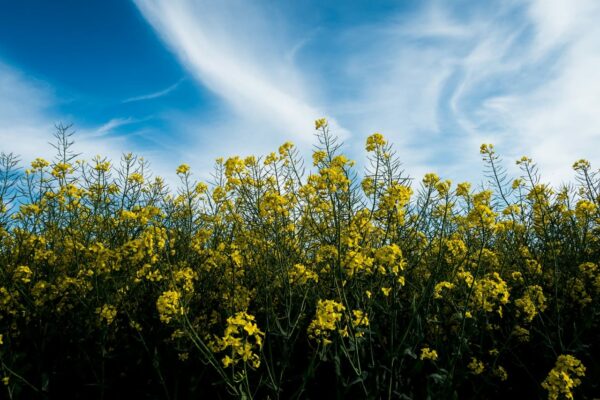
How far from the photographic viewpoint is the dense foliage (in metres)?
3.23

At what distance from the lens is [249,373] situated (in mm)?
3498

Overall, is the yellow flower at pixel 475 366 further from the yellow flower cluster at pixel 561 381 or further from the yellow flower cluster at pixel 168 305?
the yellow flower cluster at pixel 168 305

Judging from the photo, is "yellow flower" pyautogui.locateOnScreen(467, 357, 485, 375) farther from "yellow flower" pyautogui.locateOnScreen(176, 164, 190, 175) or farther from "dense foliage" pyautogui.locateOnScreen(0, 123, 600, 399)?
"yellow flower" pyautogui.locateOnScreen(176, 164, 190, 175)

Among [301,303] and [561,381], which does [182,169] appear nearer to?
[301,303]

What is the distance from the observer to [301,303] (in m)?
3.89

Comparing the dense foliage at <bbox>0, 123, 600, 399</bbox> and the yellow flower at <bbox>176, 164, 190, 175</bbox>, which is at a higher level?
the yellow flower at <bbox>176, 164, 190, 175</bbox>

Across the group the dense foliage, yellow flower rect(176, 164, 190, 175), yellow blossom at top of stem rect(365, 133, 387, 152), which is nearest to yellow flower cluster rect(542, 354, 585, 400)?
the dense foliage

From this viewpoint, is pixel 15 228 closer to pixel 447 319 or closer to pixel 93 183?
pixel 93 183

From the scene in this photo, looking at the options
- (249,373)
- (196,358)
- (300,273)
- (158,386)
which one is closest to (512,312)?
(300,273)

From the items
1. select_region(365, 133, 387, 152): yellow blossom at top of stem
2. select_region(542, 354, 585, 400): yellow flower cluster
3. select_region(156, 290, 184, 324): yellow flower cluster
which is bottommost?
select_region(542, 354, 585, 400): yellow flower cluster

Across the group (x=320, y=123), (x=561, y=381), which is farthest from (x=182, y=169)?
(x=561, y=381)

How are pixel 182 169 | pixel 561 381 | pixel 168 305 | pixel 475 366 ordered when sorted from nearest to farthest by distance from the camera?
pixel 168 305
pixel 561 381
pixel 475 366
pixel 182 169

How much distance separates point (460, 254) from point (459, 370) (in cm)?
134

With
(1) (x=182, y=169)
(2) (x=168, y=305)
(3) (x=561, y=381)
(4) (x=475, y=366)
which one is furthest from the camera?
(1) (x=182, y=169)
